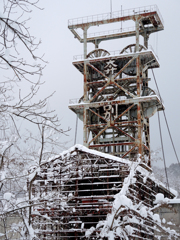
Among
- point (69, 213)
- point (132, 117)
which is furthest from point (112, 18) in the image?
point (69, 213)

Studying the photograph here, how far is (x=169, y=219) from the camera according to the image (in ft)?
108

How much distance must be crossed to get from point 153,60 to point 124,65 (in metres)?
3.15

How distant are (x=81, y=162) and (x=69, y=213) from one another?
9.80 feet

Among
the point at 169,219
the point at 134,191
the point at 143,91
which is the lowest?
the point at 169,219

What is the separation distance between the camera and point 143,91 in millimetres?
A: 46188

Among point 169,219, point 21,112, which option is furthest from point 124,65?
point 21,112

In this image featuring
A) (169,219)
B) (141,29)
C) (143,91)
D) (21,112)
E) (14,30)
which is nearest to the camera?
(14,30)

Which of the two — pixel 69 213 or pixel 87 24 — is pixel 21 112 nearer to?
pixel 69 213

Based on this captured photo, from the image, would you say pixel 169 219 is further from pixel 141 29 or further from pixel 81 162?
pixel 141 29

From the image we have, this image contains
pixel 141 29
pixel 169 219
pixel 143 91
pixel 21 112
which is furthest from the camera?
pixel 141 29

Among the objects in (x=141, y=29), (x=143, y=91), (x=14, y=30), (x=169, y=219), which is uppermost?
(x=141, y=29)

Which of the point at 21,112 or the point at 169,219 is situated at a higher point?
the point at 21,112

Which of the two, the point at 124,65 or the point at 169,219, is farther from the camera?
the point at 124,65

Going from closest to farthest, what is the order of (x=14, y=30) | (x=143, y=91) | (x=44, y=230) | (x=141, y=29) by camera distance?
(x=14, y=30) → (x=44, y=230) → (x=143, y=91) → (x=141, y=29)
